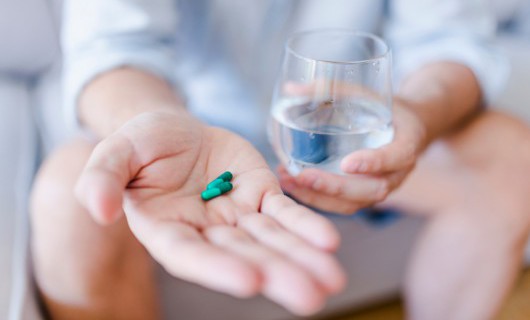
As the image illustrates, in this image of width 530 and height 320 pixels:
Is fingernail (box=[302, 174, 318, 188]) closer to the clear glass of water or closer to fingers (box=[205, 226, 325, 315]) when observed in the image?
the clear glass of water

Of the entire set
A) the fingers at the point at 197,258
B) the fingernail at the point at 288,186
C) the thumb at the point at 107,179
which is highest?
the thumb at the point at 107,179

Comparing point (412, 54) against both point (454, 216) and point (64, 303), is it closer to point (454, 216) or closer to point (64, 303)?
point (454, 216)

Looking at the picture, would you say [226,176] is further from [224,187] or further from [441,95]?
[441,95]

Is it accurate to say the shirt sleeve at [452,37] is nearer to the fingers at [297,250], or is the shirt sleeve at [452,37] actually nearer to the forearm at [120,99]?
the forearm at [120,99]

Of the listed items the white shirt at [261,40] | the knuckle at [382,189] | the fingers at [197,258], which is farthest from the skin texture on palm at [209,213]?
the white shirt at [261,40]

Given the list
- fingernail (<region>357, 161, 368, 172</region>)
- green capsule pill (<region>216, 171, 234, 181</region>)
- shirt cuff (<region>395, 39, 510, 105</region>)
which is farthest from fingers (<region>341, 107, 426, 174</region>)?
shirt cuff (<region>395, 39, 510, 105</region>)

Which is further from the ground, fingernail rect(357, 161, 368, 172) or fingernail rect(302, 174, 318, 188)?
fingernail rect(357, 161, 368, 172)

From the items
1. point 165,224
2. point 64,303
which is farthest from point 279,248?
point 64,303
